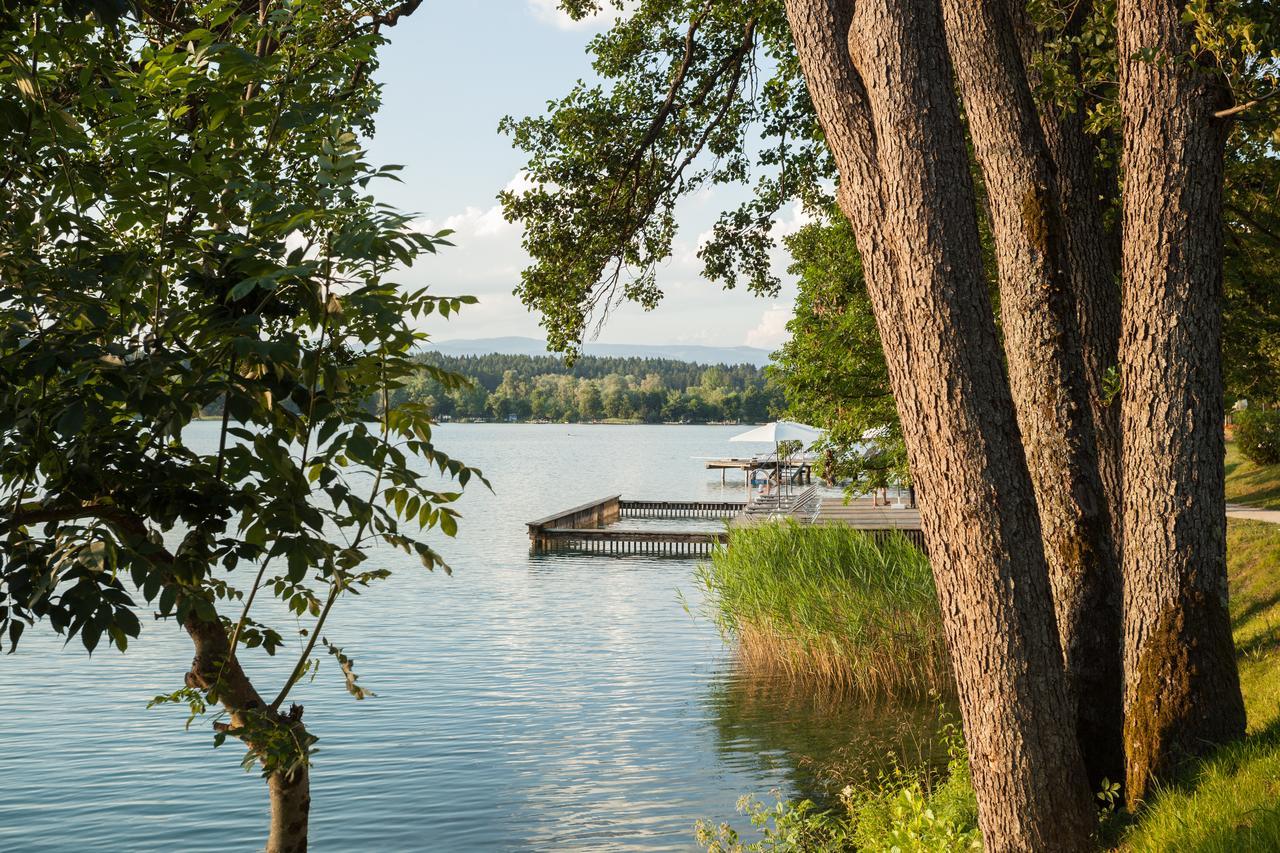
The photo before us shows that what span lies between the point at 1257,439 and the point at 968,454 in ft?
86.6

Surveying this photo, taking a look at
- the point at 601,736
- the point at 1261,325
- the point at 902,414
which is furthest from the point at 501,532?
the point at 902,414

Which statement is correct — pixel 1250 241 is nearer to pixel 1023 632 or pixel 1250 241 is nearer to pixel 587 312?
pixel 587 312

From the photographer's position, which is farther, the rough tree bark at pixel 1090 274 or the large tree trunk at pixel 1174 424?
the rough tree bark at pixel 1090 274

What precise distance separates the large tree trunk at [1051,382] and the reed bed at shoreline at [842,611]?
24.8 ft

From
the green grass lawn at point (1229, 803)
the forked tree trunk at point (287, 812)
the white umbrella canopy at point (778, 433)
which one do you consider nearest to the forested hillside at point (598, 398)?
the white umbrella canopy at point (778, 433)

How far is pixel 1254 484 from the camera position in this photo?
26.0 m

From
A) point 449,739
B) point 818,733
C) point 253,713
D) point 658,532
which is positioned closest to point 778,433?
point 658,532

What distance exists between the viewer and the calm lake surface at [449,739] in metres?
10.2

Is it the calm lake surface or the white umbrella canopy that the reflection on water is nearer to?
the calm lake surface

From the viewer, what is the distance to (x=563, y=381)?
19712 cm

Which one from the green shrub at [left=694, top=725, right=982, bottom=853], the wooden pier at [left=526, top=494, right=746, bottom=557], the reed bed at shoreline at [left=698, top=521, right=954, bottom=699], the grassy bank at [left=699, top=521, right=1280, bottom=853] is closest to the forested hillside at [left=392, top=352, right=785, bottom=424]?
the wooden pier at [left=526, top=494, right=746, bottom=557]

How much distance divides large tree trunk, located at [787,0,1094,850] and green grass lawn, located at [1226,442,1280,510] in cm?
2009

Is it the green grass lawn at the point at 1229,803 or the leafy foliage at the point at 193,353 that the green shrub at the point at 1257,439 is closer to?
the green grass lawn at the point at 1229,803

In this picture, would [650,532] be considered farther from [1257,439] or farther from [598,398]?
[598,398]
